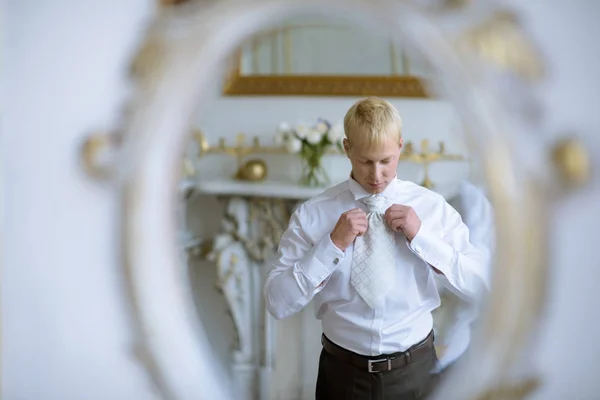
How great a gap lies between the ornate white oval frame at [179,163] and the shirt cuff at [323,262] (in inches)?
4.9

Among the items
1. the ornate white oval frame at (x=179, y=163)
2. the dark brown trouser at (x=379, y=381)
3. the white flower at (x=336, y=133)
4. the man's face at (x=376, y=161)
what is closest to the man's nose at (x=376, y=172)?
the man's face at (x=376, y=161)

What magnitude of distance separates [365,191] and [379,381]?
0.21 meters

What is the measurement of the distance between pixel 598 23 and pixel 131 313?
49 centimetres

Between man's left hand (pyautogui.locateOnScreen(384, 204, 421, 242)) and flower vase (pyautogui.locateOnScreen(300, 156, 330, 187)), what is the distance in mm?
336

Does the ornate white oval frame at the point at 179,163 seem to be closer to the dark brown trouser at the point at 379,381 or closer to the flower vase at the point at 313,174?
the dark brown trouser at the point at 379,381

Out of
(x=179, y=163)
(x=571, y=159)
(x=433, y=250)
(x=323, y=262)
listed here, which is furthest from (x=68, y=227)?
(x=571, y=159)

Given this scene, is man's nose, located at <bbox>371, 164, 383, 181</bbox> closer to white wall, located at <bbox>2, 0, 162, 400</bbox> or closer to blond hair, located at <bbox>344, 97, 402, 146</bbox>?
blond hair, located at <bbox>344, 97, 402, 146</bbox>

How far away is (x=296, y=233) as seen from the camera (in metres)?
0.66

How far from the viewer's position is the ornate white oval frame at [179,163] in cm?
49

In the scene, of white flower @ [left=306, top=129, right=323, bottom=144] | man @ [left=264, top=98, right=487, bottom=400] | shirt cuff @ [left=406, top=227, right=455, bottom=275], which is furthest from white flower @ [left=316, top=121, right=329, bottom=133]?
shirt cuff @ [left=406, top=227, right=455, bottom=275]

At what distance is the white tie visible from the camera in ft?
2.02

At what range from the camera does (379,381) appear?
25.6 inches

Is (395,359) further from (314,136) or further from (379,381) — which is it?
(314,136)

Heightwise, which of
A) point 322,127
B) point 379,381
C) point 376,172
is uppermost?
point 322,127
